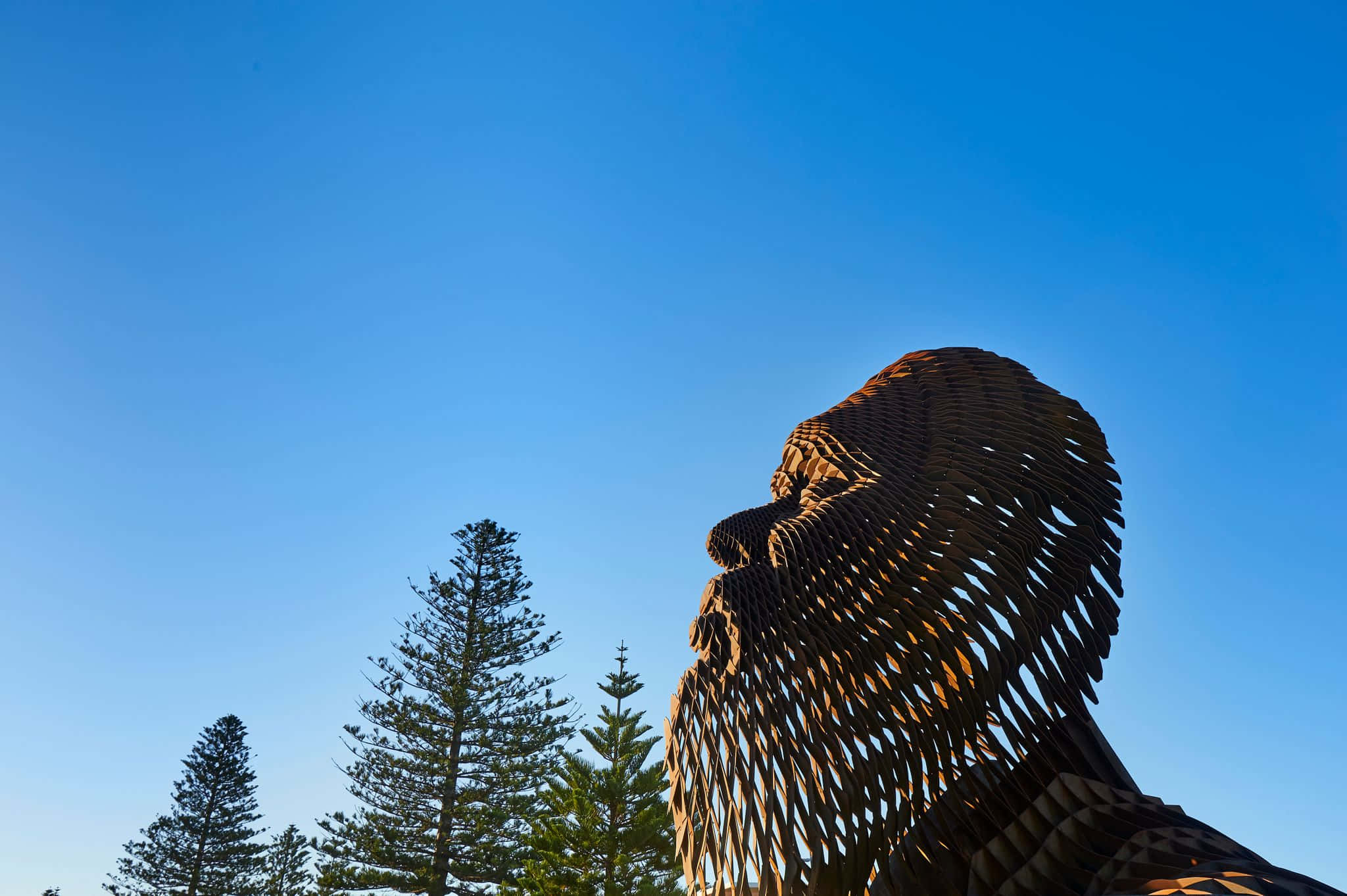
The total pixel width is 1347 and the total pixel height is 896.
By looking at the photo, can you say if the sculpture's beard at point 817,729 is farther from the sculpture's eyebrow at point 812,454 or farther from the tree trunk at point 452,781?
the tree trunk at point 452,781

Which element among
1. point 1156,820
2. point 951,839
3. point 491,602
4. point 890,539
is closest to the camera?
A: point 1156,820

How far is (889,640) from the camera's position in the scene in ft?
11.2

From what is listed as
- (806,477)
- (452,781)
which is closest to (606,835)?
(452,781)

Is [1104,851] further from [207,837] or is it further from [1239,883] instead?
[207,837]

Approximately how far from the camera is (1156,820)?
3125mm

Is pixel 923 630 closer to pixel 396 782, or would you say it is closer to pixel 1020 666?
pixel 1020 666

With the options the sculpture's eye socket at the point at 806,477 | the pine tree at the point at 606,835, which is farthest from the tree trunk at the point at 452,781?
the sculpture's eye socket at the point at 806,477

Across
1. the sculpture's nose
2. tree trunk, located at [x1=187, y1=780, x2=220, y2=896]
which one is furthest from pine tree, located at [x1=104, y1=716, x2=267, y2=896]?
the sculpture's nose

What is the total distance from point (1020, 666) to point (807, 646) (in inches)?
34.7

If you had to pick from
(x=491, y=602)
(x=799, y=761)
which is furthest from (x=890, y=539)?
(x=491, y=602)

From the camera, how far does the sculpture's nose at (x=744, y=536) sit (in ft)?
14.8

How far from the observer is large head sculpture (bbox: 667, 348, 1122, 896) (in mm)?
3148

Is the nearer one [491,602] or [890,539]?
[890,539]

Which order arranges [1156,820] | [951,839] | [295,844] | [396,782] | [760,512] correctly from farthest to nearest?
1. [295,844]
2. [396,782]
3. [760,512]
4. [951,839]
5. [1156,820]
